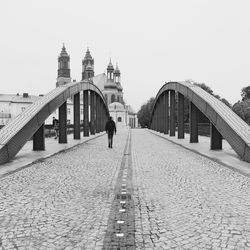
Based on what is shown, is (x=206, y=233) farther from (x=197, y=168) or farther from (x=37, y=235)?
(x=197, y=168)

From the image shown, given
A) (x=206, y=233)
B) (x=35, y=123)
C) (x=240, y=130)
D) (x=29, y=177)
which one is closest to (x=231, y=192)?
(x=206, y=233)

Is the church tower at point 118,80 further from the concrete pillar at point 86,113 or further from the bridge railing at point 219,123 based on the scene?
the bridge railing at point 219,123

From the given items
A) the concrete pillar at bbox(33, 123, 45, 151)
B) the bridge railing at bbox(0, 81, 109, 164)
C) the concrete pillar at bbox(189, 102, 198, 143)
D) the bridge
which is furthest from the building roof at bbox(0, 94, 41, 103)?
the bridge

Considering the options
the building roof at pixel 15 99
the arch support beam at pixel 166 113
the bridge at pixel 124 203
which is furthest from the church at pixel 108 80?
the bridge at pixel 124 203

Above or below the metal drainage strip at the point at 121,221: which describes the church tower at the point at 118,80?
above

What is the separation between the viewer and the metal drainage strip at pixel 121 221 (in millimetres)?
3564

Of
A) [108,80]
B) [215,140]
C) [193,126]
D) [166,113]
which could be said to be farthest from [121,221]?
[108,80]

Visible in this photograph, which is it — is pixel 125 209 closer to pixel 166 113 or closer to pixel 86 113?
pixel 86 113

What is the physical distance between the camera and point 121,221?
432 centimetres

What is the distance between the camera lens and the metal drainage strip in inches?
140

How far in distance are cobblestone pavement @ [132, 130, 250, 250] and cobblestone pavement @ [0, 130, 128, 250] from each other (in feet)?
1.78

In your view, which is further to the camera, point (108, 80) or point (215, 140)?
point (108, 80)

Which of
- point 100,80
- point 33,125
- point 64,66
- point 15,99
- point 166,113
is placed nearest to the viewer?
point 33,125

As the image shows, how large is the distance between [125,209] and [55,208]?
100 centimetres
